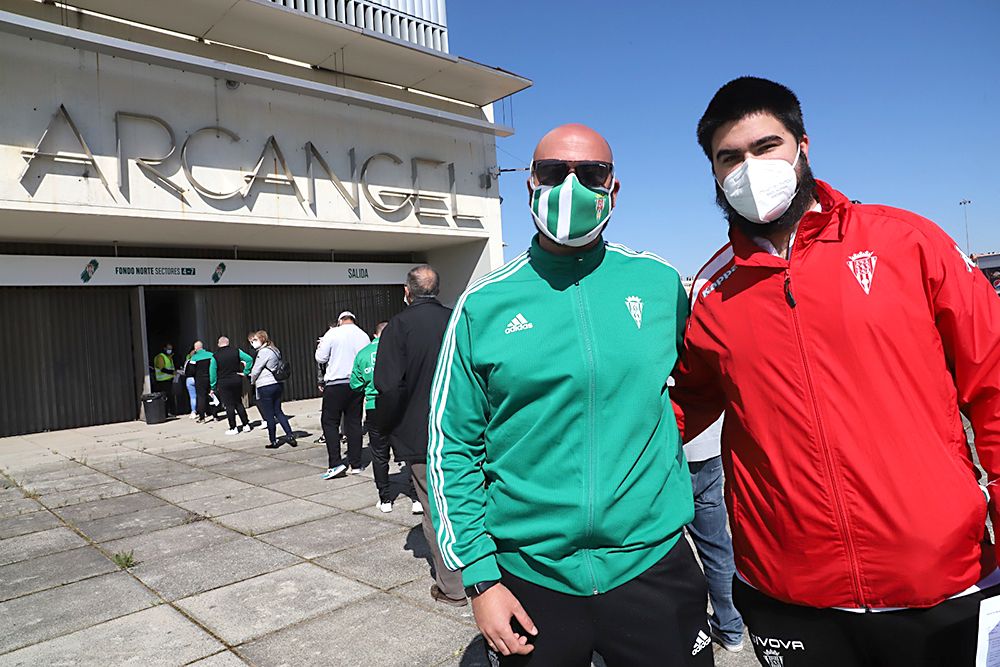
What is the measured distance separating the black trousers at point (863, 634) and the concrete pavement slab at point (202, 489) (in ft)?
22.9

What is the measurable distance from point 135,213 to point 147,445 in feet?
14.3

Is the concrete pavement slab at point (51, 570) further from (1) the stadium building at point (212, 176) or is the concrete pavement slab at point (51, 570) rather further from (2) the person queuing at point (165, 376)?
(2) the person queuing at point (165, 376)

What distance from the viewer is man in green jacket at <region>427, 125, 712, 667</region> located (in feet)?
5.88

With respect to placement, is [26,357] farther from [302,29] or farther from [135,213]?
[302,29]

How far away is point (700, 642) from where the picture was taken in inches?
73.6

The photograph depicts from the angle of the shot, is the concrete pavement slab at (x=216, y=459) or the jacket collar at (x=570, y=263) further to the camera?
the concrete pavement slab at (x=216, y=459)

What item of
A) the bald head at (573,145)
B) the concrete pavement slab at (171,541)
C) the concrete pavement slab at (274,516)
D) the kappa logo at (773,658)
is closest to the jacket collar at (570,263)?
the bald head at (573,145)

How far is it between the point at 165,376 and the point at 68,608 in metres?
12.6

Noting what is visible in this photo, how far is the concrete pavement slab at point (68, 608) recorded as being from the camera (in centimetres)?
403

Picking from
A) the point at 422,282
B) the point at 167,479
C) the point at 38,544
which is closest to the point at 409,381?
the point at 422,282

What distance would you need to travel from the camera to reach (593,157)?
6.44ft

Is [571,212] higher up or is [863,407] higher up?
[571,212]

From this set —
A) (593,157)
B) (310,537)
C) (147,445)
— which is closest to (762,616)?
(593,157)

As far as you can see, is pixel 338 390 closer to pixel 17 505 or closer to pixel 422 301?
pixel 422 301
